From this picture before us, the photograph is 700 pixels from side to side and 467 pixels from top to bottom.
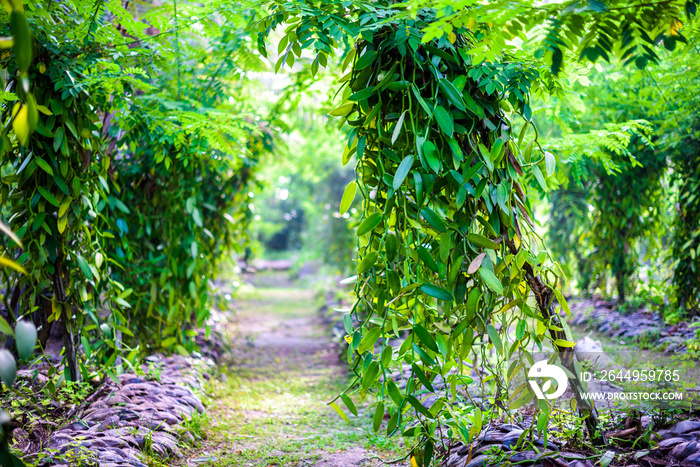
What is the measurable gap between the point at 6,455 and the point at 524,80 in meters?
1.64

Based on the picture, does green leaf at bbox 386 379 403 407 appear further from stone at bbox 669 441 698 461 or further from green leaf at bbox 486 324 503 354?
stone at bbox 669 441 698 461

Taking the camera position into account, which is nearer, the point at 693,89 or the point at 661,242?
the point at 693,89

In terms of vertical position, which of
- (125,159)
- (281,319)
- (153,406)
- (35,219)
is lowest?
(281,319)

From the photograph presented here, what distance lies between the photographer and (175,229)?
119 inches

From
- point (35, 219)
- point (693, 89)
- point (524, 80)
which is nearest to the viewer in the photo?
point (524, 80)

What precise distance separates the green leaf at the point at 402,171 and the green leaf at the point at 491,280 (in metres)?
0.36

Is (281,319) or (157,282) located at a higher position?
(157,282)

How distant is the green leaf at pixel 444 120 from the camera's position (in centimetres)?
134

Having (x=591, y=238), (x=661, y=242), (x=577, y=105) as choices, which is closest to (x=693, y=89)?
(x=577, y=105)

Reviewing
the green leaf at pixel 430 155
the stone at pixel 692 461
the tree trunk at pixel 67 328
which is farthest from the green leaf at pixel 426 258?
the tree trunk at pixel 67 328

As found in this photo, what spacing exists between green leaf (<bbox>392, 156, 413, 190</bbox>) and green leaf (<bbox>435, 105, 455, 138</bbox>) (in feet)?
0.42

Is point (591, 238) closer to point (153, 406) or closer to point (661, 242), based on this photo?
point (661, 242)

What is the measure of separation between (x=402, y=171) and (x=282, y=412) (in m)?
1.98

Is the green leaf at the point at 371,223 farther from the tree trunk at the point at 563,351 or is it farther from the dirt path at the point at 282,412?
the dirt path at the point at 282,412
